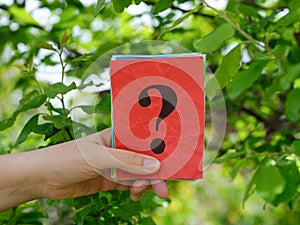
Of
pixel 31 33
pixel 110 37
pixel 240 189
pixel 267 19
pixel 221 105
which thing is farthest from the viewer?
pixel 240 189

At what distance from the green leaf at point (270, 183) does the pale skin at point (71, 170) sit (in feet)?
0.48

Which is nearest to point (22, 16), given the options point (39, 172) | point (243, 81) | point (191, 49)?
point (191, 49)

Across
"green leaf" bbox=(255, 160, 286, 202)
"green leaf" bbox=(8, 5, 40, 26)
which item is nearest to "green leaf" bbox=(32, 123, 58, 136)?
"green leaf" bbox=(255, 160, 286, 202)

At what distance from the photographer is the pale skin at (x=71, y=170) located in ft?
2.82

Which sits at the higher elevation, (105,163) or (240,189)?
(105,163)

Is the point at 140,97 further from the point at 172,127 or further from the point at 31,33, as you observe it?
the point at 31,33

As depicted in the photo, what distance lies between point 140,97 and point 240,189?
94.4 inches

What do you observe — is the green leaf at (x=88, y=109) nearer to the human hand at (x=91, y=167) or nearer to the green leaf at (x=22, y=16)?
the human hand at (x=91, y=167)

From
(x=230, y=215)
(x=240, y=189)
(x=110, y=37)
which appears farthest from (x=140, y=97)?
(x=230, y=215)

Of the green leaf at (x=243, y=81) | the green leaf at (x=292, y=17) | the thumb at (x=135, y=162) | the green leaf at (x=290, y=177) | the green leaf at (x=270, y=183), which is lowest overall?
the green leaf at (x=290, y=177)

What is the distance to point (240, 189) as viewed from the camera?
317cm

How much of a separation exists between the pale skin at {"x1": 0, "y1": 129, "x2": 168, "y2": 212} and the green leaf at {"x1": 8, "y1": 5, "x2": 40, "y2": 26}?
72 cm

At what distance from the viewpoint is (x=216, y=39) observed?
0.98 m

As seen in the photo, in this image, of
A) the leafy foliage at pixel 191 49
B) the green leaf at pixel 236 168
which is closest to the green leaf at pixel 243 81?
the leafy foliage at pixel 191 49
